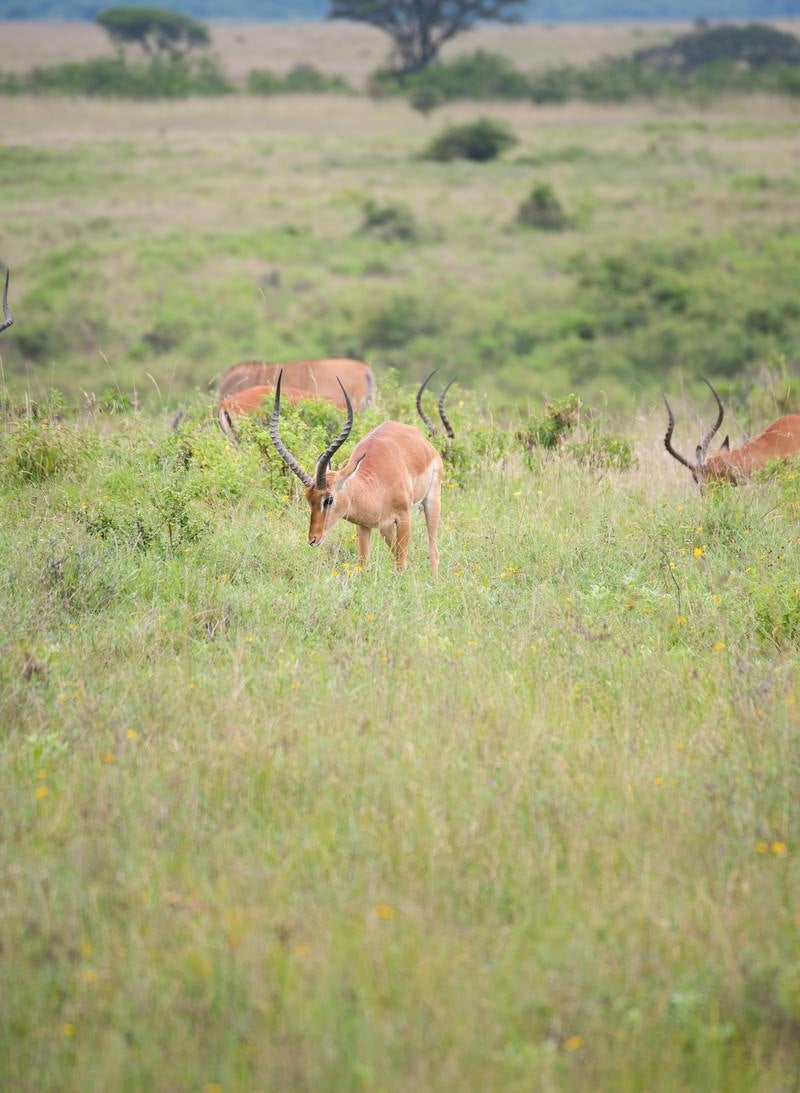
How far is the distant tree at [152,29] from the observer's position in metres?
56.4

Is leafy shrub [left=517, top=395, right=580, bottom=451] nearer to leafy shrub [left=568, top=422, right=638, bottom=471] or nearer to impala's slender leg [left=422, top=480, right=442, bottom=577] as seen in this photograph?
leafy shrub [left=568, top=422, right=638, bottom=471]

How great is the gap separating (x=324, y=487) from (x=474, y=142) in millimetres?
30518

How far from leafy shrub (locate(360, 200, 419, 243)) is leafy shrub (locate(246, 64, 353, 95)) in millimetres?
25262

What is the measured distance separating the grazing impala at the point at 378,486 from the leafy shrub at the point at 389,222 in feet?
64.3

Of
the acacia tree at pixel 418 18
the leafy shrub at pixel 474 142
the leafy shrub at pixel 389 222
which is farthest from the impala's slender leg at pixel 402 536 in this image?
the acacia tree at pixel 418 18

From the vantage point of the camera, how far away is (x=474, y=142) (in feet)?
114

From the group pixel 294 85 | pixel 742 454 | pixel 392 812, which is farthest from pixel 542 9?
pixel 392 812

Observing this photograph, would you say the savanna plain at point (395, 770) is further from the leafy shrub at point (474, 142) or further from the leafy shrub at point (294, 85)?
the leafy shrub at point (294, 85)

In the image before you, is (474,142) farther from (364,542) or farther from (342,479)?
(342,479)

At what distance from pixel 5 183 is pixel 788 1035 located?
31371 mm

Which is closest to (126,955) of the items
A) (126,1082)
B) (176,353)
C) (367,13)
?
(126,1082)

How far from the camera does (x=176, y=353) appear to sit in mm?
18953

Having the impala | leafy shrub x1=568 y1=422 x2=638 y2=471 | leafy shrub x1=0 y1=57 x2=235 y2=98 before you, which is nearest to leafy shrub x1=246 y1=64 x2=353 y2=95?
leafy shrub x1=0 y1=57 x2=235 y2=98

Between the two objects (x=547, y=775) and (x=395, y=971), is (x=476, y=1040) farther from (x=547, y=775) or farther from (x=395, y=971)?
(x=547, y=775)
